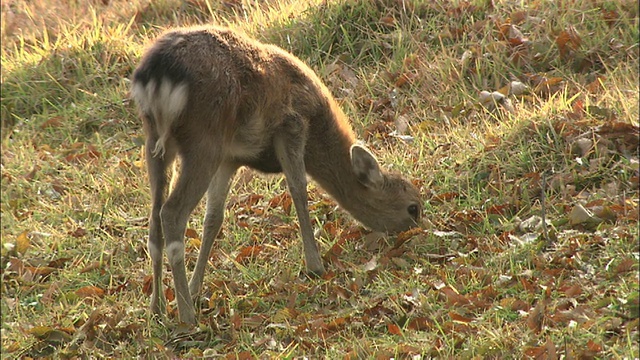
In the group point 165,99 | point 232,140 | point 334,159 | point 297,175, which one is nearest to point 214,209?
point 297,175

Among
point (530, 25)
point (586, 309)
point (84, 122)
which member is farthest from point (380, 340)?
point (84, 122)

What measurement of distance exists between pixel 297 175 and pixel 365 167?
712 mm

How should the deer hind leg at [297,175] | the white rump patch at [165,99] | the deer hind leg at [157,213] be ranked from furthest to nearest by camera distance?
the deer hind leg at [297,175], the deer hind leg at [157,213], the white rump patch at [165,99]

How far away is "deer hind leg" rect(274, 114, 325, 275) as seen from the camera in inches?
293

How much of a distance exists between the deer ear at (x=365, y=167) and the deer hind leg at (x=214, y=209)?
3.09ft

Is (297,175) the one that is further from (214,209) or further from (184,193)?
(184,193)

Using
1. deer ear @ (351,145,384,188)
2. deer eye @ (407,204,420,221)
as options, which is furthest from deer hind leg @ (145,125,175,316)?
deer eye @ (407,204,420,221)

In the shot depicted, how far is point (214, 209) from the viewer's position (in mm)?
7699

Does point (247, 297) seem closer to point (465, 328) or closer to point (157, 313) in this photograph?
Result: point (157, 313)

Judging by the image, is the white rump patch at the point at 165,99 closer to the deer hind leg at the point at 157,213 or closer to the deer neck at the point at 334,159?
the deer hind leg at the point at 157,213

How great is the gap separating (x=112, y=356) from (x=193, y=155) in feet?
4.80

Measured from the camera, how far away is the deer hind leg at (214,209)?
7.57 meters

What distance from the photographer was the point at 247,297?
23.6 feet

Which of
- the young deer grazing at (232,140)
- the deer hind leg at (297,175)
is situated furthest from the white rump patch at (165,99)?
the deer hind leg at (297,175)
